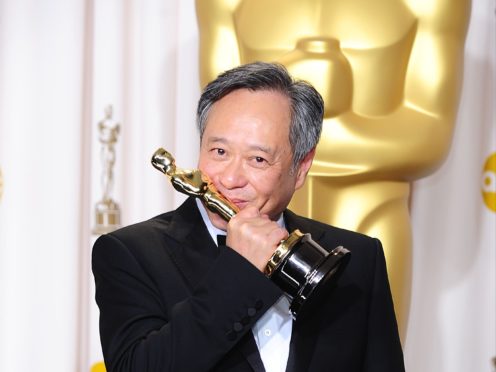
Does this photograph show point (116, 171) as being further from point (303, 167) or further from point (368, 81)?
point (303, 167)

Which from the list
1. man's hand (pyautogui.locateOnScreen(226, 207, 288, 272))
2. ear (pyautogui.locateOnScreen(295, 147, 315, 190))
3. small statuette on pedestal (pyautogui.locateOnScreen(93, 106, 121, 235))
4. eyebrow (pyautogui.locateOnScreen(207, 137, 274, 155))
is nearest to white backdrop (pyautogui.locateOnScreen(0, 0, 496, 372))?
small statuette on pedestal (pyautogui.locateOnScreen(93, 106, 121, 235))

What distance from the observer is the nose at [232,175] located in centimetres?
99

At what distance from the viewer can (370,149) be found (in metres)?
1.62

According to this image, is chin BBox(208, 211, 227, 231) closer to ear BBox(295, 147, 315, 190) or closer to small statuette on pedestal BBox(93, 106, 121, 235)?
ear BBox(295, 147, 315, 190)

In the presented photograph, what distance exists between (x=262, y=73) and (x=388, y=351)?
0.36 meters

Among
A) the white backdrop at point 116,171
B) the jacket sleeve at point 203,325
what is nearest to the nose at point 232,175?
the jacket sleeve at point 203,325

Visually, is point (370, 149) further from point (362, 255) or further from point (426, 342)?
point (426, 342)

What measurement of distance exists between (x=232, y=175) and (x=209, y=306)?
6.8 inches

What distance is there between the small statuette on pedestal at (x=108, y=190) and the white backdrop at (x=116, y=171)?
99 millimetres

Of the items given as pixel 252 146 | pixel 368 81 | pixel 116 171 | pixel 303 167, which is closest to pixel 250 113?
pixel 252 146

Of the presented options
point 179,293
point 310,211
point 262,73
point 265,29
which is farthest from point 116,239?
point 265,29

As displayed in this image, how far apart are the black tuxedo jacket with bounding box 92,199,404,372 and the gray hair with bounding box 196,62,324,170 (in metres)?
0.11

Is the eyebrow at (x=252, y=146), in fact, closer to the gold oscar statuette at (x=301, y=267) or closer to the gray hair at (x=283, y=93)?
the gray hair at (x=283, y=93)

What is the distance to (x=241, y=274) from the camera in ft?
2.87
